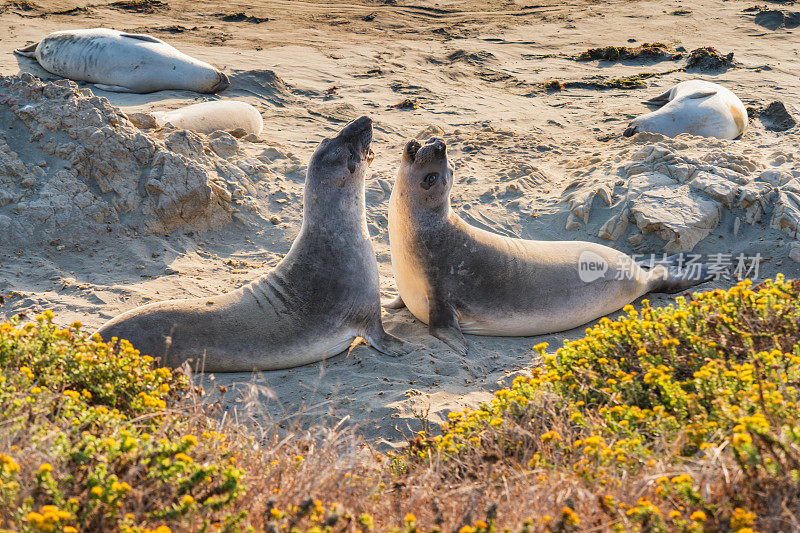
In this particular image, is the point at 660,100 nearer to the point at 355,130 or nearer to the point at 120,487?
the point at 355,130

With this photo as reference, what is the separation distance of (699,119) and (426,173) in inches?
198

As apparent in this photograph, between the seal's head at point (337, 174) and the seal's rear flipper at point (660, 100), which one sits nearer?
the seal's head at point (337, 174)

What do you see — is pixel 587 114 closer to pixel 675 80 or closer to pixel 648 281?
pixel 675 80

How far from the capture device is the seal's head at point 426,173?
522 centimetres

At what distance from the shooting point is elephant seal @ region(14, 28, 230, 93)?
10047 mm

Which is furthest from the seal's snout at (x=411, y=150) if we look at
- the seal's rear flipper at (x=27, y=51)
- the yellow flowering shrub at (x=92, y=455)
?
the seal's rear flipper at (x=27, y=51)

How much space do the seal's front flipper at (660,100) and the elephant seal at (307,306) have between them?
6440 mm

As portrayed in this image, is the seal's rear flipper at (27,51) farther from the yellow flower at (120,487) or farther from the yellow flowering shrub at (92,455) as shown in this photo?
the yellow flower at (120,487)

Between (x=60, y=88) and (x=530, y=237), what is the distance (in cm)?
445

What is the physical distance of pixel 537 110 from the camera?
1030 cm

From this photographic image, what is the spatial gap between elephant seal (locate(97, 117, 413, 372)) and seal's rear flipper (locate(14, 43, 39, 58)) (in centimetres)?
803

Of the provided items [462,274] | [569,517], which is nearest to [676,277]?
[462,274]

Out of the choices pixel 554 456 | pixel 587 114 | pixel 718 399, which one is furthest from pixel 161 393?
pixel 587 114

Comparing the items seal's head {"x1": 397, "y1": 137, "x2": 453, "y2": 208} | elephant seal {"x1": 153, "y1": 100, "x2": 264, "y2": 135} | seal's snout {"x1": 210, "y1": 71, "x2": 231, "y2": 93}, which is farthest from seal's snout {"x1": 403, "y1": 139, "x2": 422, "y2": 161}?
seal's snout {"x1": 210, "y1": 71, "x2": 231, "y2": 93}
